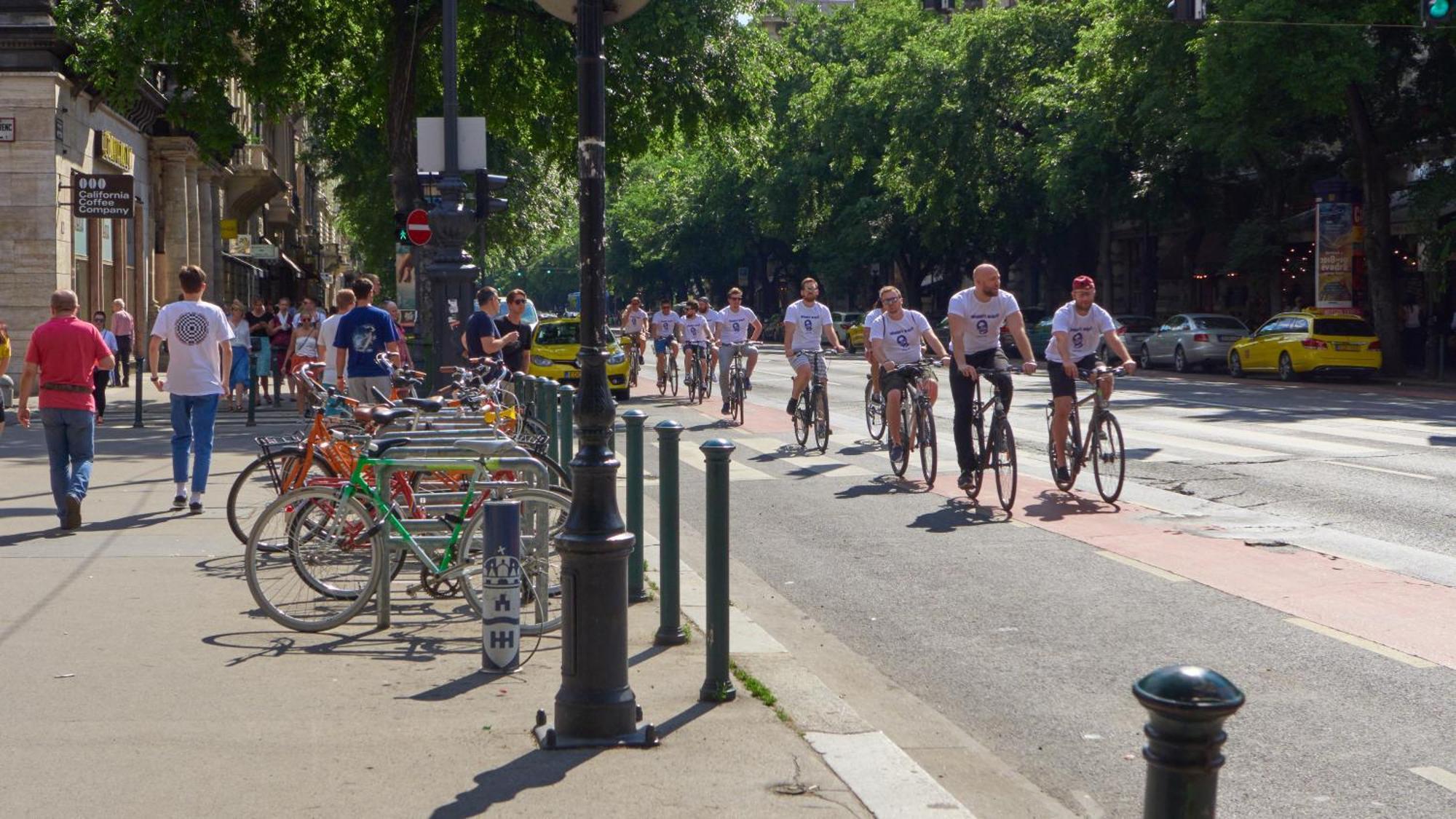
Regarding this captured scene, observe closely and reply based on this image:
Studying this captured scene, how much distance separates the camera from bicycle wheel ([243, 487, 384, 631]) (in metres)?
7.11

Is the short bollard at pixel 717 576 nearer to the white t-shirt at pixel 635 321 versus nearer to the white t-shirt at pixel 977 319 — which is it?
the white t-shirt at pixel 977 319

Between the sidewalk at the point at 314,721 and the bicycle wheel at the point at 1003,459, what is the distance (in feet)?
15.4

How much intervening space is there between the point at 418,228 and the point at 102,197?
11135 millimetres

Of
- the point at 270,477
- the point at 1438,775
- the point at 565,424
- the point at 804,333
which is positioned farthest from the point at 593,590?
the point at 804,333

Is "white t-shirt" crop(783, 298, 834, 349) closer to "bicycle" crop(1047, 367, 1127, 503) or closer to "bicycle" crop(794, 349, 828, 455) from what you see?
"bicycle" crop(794, 349, 828, 455)

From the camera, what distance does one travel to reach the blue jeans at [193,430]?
11445mm

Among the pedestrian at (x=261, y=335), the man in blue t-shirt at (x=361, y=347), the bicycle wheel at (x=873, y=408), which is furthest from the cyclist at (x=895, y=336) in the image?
the pedestrian at (x=261, y=335)

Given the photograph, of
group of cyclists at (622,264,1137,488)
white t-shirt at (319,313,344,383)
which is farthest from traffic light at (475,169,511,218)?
group of cyclists at (622,264,1137,488)

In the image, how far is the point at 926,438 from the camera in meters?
13.4

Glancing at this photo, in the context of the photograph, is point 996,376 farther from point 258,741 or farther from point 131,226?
point 131,226

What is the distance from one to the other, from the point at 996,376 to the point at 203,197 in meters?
33.2

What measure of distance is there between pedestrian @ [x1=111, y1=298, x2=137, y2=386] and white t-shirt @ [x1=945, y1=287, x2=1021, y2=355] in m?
16.5

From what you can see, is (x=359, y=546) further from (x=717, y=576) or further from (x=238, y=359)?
(x=238, y=359)

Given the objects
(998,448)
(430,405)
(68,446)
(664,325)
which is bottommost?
(998,448)
